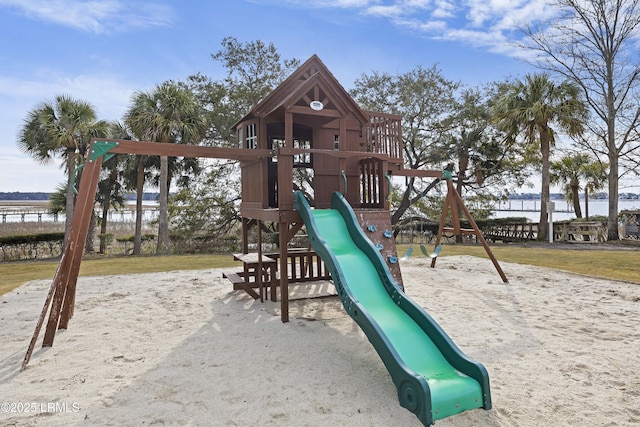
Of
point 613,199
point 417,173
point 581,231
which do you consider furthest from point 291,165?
point 613,199

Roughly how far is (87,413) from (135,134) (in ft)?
55.5

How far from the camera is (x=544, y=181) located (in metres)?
20.4

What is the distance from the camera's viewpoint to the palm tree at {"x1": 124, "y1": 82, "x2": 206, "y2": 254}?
17.4 meters

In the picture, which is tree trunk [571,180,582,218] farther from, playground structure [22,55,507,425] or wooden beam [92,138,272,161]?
wooden beam [92,138,272,161]

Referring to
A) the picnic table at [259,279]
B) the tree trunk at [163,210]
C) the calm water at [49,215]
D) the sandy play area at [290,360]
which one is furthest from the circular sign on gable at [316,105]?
the calm water at [49,215]

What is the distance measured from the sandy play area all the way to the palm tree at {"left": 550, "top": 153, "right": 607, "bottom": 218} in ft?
77.8

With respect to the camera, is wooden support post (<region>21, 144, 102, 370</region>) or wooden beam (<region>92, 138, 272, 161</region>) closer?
wooden support post (<region>21, 144, 102, 370</region>)

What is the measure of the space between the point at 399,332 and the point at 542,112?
19.5 metres

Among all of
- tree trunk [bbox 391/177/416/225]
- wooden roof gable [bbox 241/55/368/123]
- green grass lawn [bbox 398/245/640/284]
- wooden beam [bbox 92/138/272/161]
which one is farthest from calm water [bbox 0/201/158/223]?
wooden roof gable [bbox 241/55/368/123]

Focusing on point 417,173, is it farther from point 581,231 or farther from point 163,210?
point 581,231

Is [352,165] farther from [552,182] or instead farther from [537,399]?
[552,182]

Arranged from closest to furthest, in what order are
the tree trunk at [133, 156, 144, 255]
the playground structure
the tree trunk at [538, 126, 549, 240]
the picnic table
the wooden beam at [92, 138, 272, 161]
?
the playground structure < the wooden beam at [92, 138, 272, 161] < the picnic table < the tree trunk at [538, 126, 549, 240] < the tree trunk at [133, 156, 144, 255]

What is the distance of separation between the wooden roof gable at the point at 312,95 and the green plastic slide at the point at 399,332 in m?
1.87

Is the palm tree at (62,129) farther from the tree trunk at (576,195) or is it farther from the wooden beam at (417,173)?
the tree trunk at (576,195)
